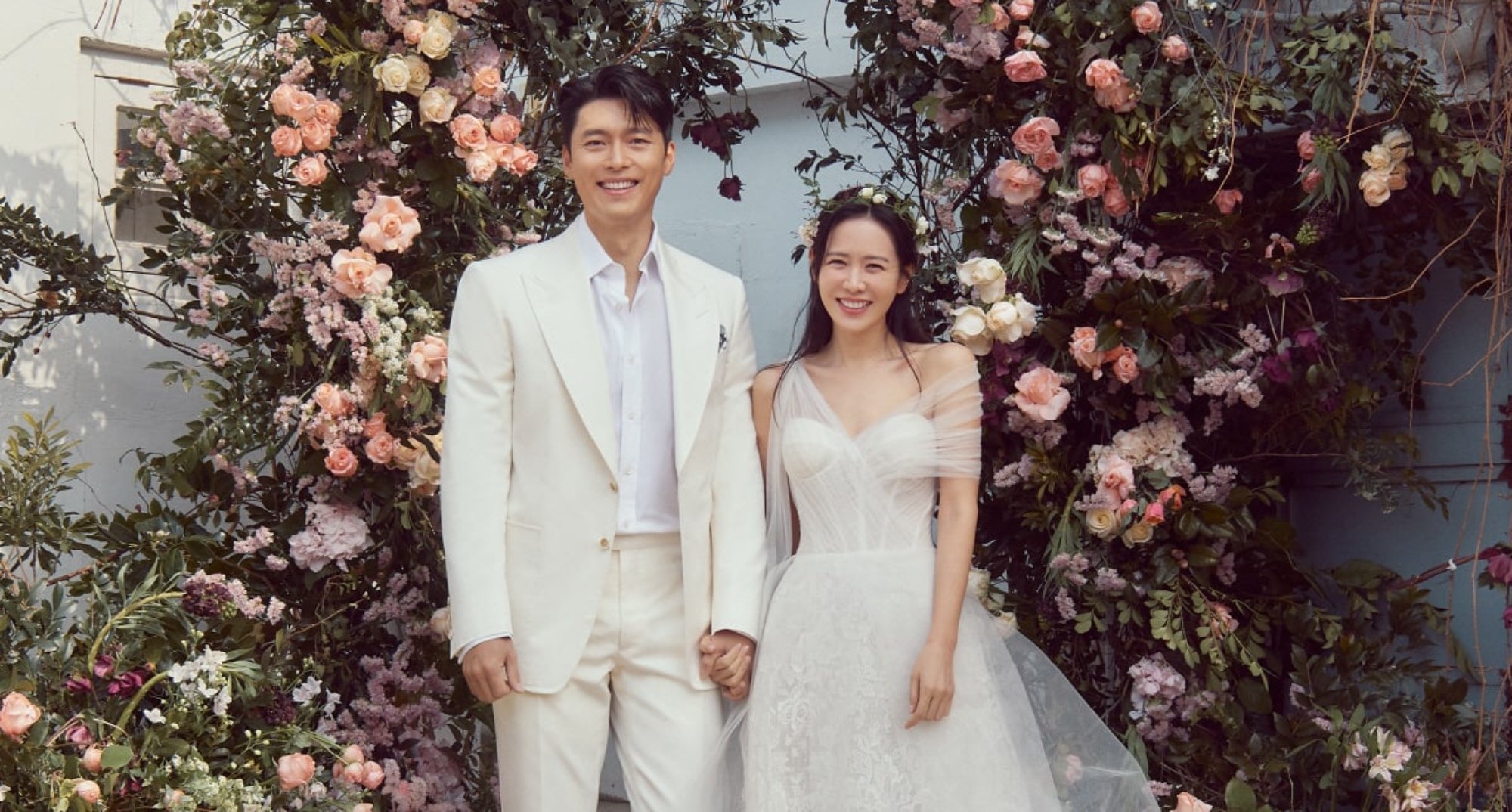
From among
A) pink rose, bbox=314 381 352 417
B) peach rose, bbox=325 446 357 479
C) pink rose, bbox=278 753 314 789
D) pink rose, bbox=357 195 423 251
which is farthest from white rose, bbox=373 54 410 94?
pink rose, bbox=278 753 314 789

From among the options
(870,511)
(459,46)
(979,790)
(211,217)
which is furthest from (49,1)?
(979,790)

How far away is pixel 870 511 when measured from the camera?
328 cm

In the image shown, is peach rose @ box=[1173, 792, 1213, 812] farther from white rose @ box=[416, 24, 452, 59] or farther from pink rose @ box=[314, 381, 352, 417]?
white rose @ box=[416, 24, 452, 59]

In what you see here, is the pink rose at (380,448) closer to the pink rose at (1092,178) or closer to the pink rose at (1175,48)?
the pink rose at (1092,178)

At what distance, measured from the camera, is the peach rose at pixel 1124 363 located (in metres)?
3.57

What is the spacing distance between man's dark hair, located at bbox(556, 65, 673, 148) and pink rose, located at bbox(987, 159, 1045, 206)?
876mm

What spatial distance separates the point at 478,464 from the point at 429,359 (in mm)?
692

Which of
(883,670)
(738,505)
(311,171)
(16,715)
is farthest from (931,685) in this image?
(311,171)

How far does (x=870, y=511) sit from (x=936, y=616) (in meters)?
0.27

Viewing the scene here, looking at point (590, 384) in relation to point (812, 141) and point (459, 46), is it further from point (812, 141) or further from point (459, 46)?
point (812, 141)

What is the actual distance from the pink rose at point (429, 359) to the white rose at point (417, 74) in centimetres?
57

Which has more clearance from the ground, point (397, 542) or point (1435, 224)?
point (1435, 224)

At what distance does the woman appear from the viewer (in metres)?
3.08

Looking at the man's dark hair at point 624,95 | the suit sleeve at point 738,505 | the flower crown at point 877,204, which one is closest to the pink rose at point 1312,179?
the flower crown at point 877,204
